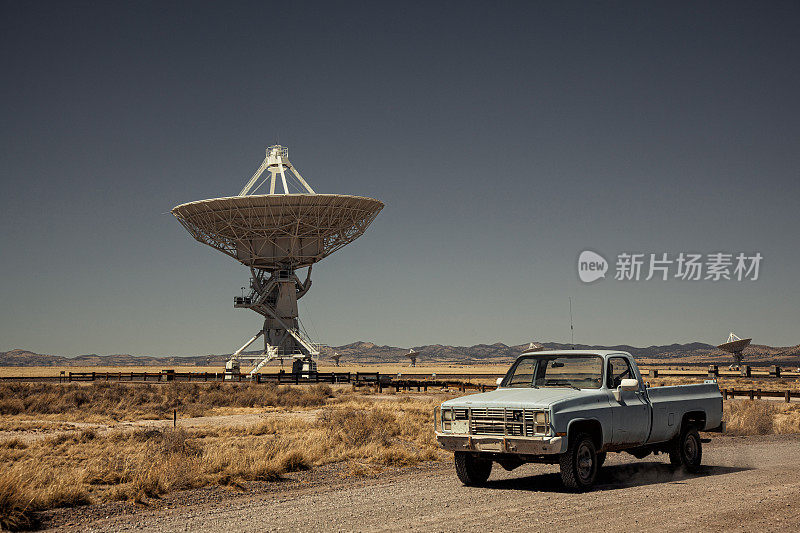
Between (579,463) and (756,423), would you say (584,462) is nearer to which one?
(579,463)

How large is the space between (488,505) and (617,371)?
11.9 ft

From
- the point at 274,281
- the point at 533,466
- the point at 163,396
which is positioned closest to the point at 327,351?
the point at 274,281

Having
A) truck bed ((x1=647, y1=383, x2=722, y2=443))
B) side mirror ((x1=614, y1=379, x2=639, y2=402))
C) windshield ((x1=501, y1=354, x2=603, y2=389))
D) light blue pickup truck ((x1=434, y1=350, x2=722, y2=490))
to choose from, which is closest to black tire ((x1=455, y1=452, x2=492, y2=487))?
light blue pickup truck ((x1=434, y1=350, x2=722, y2=490))

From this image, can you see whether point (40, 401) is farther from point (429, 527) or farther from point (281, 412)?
point (429, 527)

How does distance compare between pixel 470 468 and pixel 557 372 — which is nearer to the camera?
pixel 470 468

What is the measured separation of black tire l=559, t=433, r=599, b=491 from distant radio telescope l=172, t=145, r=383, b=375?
48.2 m

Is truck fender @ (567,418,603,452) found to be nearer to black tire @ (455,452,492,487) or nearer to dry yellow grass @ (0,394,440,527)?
black tire @ (455,452,492,487)

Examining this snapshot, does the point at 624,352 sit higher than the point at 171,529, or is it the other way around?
the point at 624,352

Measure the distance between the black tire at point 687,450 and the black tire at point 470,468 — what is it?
342 cm

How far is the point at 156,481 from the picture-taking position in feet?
41.9

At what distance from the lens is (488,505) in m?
10.5

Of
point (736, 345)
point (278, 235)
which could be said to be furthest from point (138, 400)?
point (736, 345)

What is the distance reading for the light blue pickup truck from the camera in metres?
11.2

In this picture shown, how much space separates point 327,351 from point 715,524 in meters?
60.5
